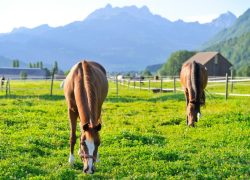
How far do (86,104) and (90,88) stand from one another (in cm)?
42

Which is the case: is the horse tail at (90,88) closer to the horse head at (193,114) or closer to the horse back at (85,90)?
the horse back at (85,90)

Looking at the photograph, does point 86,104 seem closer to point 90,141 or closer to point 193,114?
point 90,141

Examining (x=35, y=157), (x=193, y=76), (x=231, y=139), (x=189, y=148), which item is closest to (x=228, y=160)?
(x=189, y=148)

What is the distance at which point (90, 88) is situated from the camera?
9.62 metres

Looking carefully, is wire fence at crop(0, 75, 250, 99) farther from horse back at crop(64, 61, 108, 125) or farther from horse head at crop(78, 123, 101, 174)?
horse head at crop(78, 123, 101, 174)

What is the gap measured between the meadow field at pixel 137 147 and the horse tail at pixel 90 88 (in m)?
1.64

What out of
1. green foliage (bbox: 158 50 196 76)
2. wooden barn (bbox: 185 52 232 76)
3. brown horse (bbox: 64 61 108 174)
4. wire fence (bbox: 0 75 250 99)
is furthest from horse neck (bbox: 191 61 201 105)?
green foliage (bbox: 158 50 196 76)

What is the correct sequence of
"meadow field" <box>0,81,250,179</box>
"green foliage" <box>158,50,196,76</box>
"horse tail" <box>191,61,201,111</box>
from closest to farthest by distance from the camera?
"meadow field" <box>0,81,250,179</box> < "horse tail" <box>191,61,201,111</box> < "green foliage" <box>158,50,196,76</box>

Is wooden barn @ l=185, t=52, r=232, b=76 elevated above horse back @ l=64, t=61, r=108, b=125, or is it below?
above

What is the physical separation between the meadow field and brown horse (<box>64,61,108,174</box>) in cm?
113

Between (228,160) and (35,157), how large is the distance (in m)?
5.39

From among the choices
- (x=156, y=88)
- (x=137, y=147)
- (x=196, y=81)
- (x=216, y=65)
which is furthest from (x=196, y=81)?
(x=216, y=65)

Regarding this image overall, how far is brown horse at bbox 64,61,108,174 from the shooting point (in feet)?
28.3

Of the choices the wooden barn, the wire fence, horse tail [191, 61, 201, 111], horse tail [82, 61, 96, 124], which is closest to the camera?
horse tail [82, 61, 96, 124]
